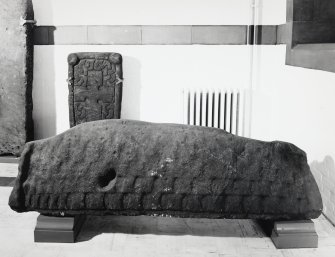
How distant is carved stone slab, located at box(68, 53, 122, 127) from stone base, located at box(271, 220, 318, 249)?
2727 mm

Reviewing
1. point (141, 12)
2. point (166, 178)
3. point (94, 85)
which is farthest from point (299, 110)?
point (94, 85)

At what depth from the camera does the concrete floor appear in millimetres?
2746

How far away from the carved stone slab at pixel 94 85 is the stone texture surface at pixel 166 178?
2.25 m

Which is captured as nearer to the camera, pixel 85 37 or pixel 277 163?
pixel 277 163

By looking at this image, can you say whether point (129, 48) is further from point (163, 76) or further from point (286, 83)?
point (286, 83)

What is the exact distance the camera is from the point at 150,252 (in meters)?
2.74

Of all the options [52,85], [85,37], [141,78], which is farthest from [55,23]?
[141,78]

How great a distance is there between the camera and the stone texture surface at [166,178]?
2799 mm

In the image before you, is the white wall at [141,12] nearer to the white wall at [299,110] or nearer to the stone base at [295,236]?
the white wall at [299,110]

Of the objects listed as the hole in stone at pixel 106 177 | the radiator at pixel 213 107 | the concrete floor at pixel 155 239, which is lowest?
the concrete floor at pixel 155 239

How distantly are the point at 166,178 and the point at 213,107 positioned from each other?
7.90 feet

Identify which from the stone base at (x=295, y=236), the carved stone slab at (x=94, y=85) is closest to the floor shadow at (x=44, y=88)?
the carved stone slab at (x=94, y=85)

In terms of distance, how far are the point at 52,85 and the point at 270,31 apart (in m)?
2.58

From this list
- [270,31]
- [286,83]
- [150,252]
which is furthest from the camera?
[270,31]
